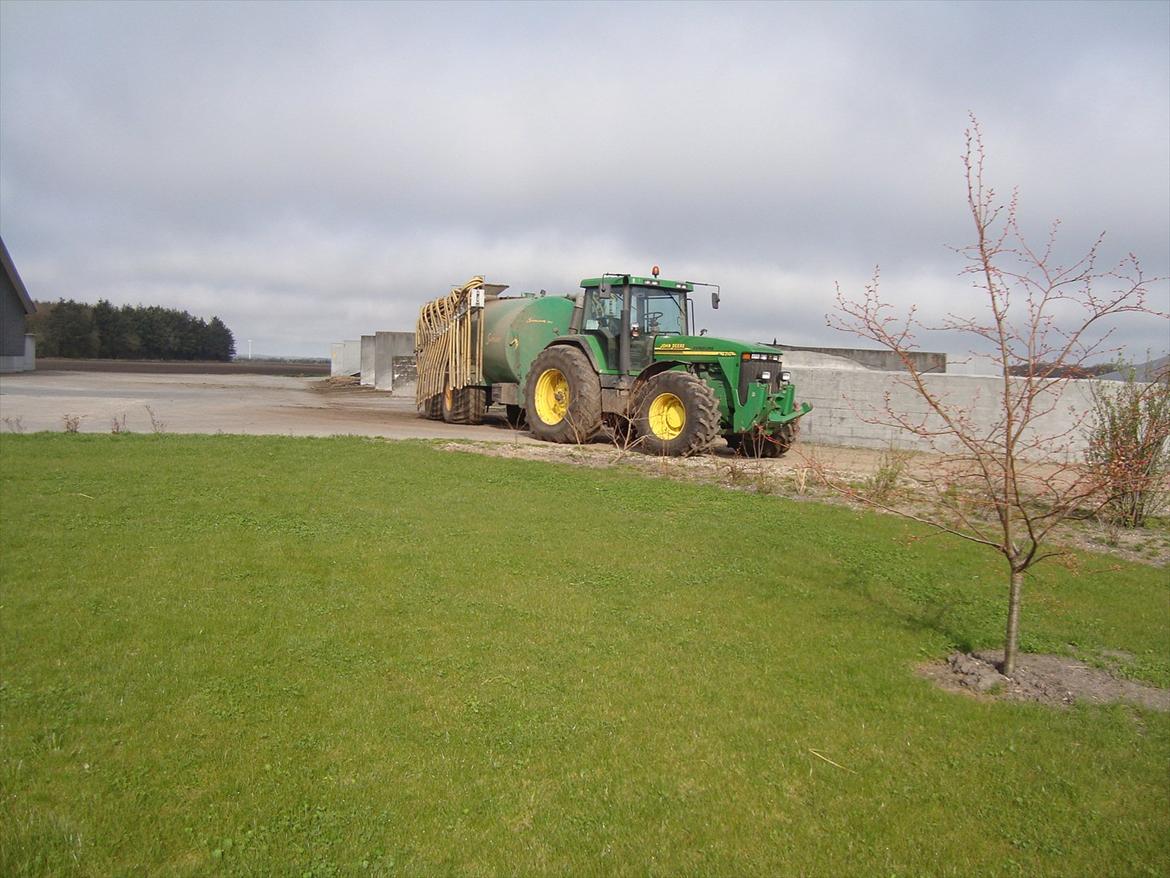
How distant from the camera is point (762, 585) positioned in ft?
24.8

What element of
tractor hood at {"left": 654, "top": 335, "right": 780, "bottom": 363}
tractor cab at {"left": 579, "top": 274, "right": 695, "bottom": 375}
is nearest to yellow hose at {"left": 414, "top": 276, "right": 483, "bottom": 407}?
tractor cab at {"left": 579, "top": 274, "right": 695, "bottom": 375}

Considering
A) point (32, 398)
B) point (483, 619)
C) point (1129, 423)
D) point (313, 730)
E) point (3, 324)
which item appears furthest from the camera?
point (3, 324)

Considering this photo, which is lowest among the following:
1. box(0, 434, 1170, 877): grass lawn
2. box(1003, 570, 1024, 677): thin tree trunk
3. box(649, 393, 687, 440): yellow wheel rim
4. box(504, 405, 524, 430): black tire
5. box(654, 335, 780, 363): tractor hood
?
box(0, 434, 1170, 877): grass lawn

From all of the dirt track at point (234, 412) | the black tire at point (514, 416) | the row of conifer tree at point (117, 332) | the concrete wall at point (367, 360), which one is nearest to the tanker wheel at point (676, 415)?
the dirt track at point (234, 412)

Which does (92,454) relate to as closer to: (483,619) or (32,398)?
(483,619)

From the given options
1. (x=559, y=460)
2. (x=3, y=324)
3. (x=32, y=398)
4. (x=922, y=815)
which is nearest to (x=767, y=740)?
(x=922, y=815)

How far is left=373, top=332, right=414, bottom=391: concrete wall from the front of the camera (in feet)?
125

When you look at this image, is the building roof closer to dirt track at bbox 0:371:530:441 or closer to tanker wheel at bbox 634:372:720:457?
dirt track at bbox 0:371:530:441

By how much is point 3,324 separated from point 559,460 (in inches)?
1441

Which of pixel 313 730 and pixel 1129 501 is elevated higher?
pixel 1129 501

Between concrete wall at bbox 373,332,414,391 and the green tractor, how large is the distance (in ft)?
58.8

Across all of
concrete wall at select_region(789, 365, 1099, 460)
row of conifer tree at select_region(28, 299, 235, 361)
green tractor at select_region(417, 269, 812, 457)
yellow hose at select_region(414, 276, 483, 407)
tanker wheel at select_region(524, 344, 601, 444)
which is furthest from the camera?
row of conifer tree at select_region(28, 299, 235, 361)

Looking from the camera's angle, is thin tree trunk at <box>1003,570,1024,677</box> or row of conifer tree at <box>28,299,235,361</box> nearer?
thin tree trunk at <box>1003,570,1024,677</box>

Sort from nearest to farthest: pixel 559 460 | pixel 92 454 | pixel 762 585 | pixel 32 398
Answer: pixel 762 585 → pixel 92 454 → pixel 559 460 → pixel 32 398
